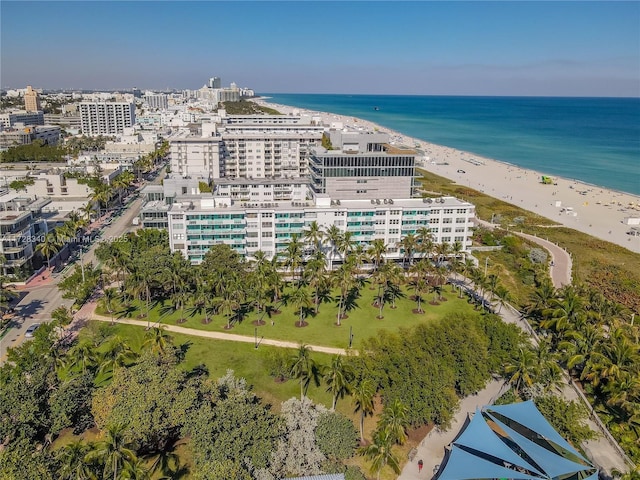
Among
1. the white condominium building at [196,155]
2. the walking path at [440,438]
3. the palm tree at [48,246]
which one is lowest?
the walking path at [440,438]

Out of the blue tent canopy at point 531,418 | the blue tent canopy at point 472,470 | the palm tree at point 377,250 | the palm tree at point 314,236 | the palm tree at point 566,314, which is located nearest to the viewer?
the blue tent canopy at point 472,470

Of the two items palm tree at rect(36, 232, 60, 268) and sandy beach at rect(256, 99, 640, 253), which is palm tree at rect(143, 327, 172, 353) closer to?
palm tree at rect(36, 232, 60, 268)

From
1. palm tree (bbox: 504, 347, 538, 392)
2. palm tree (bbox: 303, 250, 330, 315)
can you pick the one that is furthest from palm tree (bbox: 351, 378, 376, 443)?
palm tree (bbox: 303, 250, 330, 315)

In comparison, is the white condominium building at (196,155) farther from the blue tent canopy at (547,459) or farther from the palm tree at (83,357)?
the blue tent canopy at (547,459)

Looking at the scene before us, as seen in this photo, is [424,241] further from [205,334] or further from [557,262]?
[205,334]

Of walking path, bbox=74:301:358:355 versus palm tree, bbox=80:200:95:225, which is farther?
palm tree, bbox=80:200:95:225

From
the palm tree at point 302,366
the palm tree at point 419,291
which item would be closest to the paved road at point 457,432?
the palm tree at point 302,366
